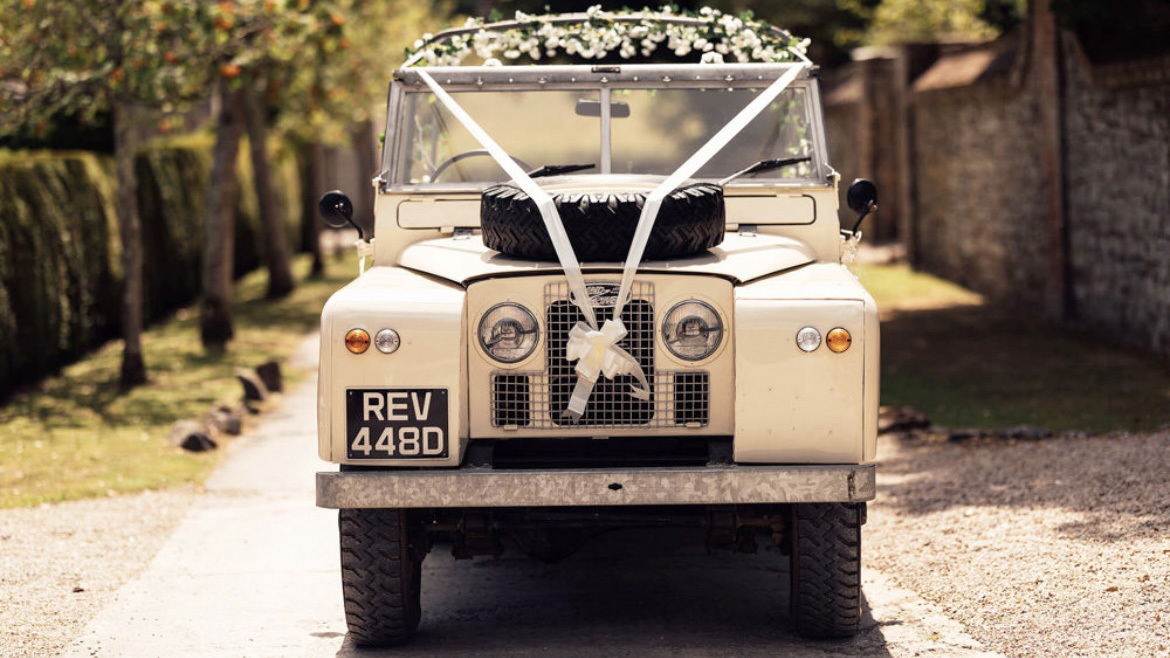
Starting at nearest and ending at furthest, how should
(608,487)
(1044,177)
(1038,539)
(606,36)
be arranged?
(608,487) → (1038,539) → (606,36) → (1044,177)

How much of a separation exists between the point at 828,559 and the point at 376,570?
1620 millimetres

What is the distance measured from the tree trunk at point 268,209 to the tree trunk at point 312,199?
1.12m

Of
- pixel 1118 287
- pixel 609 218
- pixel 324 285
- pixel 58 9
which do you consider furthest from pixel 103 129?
pixel 609 218

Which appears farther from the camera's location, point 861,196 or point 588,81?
point 588,81

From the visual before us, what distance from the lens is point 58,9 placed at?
12891mm

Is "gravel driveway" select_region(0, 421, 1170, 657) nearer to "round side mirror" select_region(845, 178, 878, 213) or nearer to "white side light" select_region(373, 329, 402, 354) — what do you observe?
"round side mirror" select_region(845, 178, 878, 213)

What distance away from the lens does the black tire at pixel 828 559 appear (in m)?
5.84

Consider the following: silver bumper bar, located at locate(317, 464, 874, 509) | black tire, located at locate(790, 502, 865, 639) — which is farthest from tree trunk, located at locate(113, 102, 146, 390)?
black tire, located at locate(790, 502, 865, 639)

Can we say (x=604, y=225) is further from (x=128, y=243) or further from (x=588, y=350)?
(x=128, y=243)

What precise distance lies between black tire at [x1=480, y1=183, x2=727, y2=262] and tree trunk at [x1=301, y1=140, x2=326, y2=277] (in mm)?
16457

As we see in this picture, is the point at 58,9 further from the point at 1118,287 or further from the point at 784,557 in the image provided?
the point at 1118,287

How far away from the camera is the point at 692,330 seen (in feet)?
19.2

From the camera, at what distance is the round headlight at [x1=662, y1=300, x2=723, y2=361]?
5.84 meters

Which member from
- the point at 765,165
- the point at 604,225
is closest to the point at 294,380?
the point at 765,165
